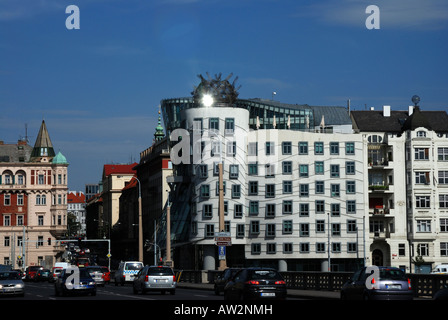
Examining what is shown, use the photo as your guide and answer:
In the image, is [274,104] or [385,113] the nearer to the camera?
[385,113]

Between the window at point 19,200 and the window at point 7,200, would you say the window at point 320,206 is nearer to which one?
the window at point 19,200

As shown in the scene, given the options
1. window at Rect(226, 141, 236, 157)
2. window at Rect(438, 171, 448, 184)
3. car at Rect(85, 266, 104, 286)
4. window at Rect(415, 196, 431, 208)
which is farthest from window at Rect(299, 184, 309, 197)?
car at Rect(85, 266, 104, 286)

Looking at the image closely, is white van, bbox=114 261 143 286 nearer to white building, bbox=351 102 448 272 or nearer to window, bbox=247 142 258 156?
window, bbox=247 142 258 156

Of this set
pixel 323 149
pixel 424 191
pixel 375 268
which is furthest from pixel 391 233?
pixel 375 268

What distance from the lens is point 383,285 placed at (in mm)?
30641

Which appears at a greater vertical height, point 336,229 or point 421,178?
point 421,178

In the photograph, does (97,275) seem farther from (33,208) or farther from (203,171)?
(33,208)

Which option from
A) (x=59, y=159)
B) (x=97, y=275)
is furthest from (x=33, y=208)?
(x=97, y=275)

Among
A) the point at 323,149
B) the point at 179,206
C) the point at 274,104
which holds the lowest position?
the point at 179,206

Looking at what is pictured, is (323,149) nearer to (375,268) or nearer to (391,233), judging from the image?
(391,233)

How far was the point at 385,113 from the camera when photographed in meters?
118

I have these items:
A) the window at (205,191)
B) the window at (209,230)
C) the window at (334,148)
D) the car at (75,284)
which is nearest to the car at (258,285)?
the car at (75,284)

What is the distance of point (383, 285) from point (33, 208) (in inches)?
4915
